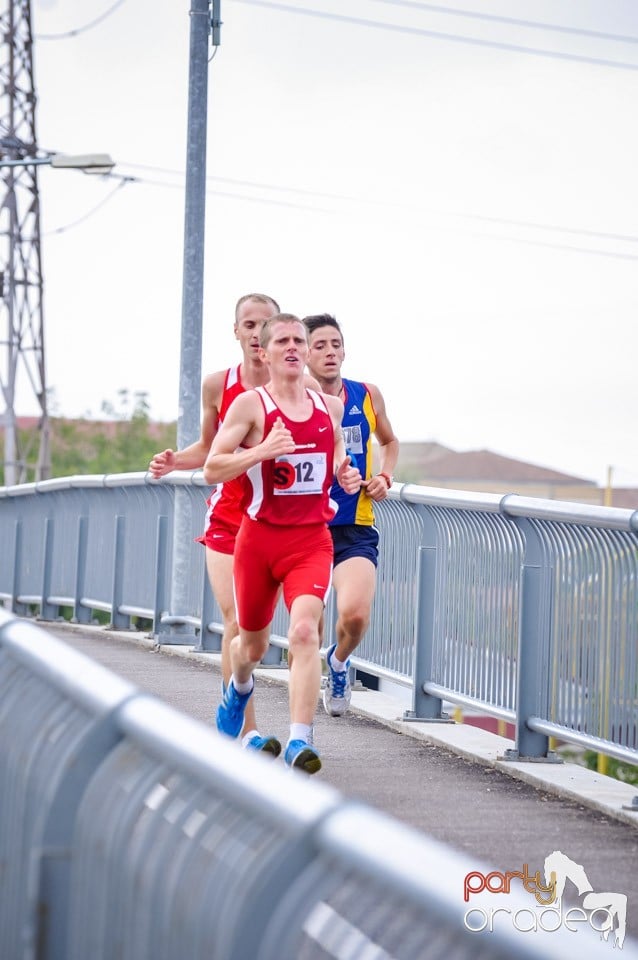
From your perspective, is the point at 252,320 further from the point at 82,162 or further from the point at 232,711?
the point at 82,162

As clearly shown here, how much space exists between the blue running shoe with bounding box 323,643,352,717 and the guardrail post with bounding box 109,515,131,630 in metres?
6.56

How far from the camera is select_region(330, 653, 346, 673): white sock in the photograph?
8.68 metres

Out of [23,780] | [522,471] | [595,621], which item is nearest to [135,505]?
[595,621]

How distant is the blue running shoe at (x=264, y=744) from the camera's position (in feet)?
23.3

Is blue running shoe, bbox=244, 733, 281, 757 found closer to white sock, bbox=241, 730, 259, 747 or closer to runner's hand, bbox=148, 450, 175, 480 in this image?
white sock, bbox=241, 730, 259, 747

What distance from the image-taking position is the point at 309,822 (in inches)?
80.5

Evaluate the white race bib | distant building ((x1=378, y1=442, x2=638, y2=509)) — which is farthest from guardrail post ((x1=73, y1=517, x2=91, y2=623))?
distant building ((x1=378, y1=442, x2=638, y2=509))

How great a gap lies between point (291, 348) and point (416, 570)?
2.93m

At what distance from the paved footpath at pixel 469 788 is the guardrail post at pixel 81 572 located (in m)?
6.23

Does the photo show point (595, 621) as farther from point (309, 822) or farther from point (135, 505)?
point (135, 505)

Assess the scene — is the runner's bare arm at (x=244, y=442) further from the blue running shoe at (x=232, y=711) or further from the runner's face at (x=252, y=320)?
the blue running shoe at (x=232, y=711)

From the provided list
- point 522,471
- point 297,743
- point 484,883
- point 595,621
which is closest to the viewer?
point 484,883

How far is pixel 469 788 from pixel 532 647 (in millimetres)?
874

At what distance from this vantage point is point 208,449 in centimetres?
786
